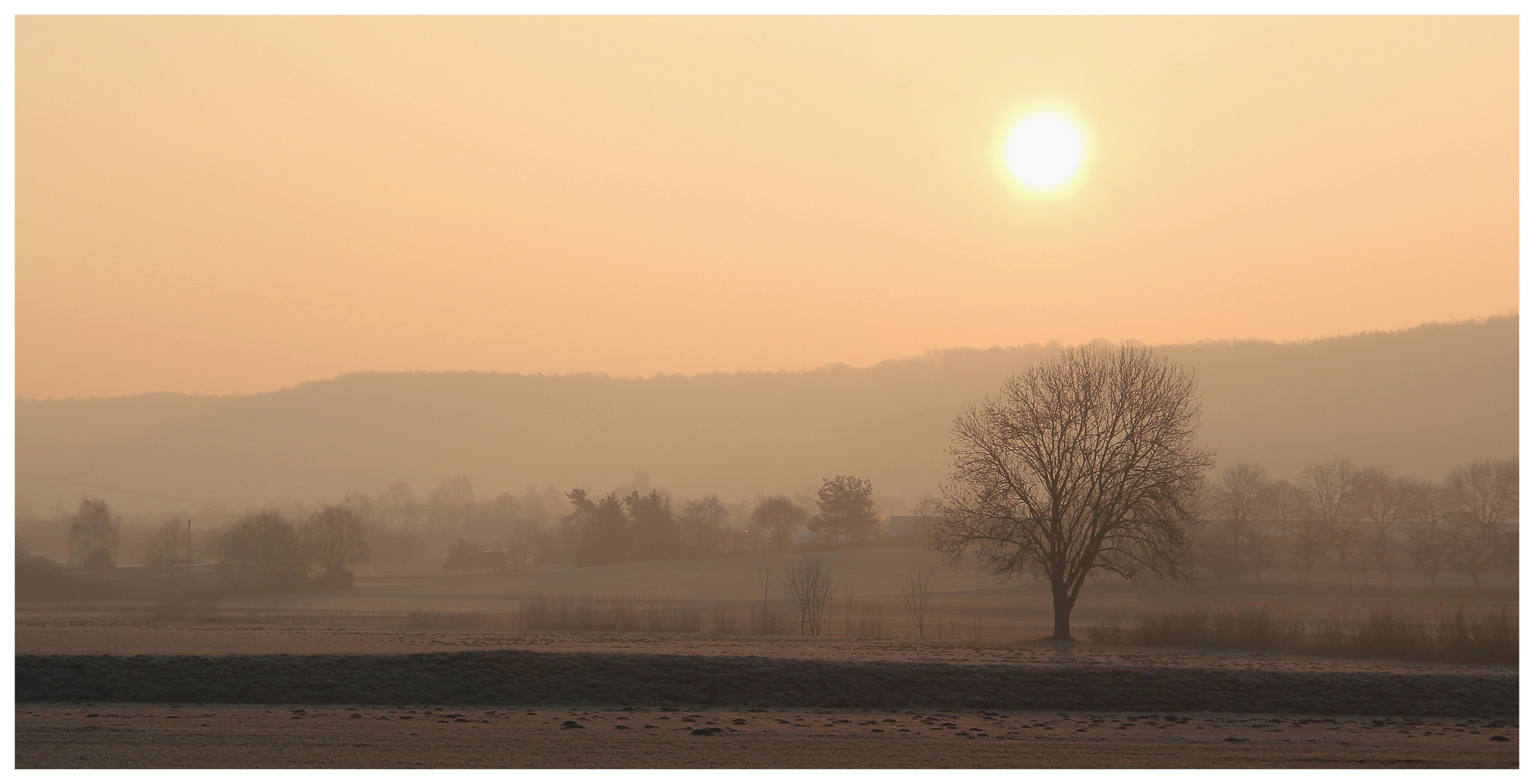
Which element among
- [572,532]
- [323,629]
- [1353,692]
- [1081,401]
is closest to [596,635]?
[323,629]

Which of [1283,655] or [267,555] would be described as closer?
[1283,655]

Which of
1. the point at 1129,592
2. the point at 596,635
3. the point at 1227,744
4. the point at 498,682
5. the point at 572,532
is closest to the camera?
the point at 1227,744

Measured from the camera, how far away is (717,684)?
2739 centimetres

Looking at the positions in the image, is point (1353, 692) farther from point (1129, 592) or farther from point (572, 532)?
point (572, 532)

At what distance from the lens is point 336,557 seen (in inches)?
5059

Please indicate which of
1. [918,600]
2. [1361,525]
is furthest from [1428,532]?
[918,600]

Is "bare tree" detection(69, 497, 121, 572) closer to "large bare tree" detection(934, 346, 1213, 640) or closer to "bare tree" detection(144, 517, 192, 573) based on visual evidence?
"bare tree" detection(144, 517, 192, 573)

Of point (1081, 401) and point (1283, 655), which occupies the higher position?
point (1081, 401)

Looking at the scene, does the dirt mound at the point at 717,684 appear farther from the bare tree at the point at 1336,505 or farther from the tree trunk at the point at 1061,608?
the bare tree at the point at 1336,505

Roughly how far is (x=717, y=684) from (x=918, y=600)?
2300 inches

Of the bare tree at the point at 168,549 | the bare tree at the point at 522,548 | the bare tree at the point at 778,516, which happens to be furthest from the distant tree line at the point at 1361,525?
the bare tree at the point at 168,549

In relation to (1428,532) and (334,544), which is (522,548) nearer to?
(334,544)

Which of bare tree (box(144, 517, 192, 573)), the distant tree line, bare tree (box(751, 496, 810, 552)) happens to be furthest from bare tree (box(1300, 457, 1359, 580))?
bare tree (box(144, 517, 192, 573))

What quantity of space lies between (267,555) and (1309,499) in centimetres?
11575
